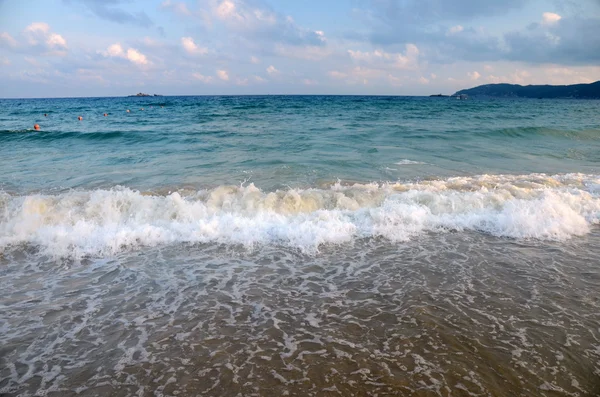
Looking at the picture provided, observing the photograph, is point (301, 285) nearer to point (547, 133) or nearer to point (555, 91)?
point (547, 133)

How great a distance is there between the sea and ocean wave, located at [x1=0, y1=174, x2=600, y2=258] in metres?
0.05

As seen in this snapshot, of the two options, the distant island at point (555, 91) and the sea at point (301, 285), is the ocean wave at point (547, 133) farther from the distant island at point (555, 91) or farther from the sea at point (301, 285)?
the distant island at point (555, 91)

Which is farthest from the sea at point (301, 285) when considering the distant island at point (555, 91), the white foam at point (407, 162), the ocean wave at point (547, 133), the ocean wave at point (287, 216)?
the distant island at point (555, 91)

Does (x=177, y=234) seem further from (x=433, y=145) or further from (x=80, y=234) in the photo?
(x=433, y=145)

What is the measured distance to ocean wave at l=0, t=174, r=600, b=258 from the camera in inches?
301

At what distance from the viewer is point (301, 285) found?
576cm

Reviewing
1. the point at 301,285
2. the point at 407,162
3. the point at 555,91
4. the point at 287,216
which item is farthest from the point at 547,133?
the point at 555,91

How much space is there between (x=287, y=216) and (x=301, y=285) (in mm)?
3240

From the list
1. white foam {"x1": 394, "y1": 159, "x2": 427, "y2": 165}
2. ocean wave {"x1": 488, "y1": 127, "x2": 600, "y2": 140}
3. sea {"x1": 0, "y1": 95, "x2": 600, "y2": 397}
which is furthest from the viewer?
ocean wave {"x1": 488, "y1": 127, "x2": 600, "y2": 140}

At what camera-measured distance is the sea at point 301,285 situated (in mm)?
3850

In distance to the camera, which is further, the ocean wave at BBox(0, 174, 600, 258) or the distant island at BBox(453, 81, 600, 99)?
the distant island at BBox(453, 81, 600, 99)

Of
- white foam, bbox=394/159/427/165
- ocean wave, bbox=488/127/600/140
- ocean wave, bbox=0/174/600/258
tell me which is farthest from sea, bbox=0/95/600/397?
ocean wave, bbox=488/127/600/140

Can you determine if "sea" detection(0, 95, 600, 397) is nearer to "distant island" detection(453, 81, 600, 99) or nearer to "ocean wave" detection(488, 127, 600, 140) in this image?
"ocean wave" detection(488, 127, 600, 140)

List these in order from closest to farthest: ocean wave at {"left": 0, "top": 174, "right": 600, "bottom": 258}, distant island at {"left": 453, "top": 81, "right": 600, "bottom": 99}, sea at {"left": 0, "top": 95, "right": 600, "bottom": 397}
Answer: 1. sea at {"left": 0, "top": 95, "right": 600, "bottom": 397}
2. ocean wave at {"left": 0, "top": 174, "right": 600, "bottom": 258}
3. distant island at {"left": 453, "top": 81, "right": 600, "bottom": 99}
